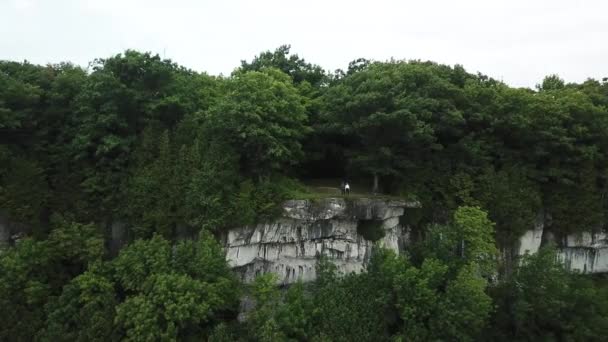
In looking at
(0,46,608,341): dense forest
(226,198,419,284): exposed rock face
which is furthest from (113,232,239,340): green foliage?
(226,198,419,284): exposed rock face

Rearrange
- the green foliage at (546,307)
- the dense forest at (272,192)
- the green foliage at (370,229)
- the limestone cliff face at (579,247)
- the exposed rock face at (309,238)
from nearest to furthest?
1. the dense forest at (272,192)
2. the green foliage at (546,307)
3. the exposed rock face at (309,238)
4. the green foliage at (370,229)
5. the limestone cliff face at (579,247)

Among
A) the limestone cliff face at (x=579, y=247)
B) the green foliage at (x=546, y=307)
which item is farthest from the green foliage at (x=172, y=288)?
the limestone cliff face at (x=579, y=247)

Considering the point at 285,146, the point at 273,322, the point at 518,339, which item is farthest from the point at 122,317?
the point at 518,339

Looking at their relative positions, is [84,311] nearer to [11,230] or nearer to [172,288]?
[172,288]

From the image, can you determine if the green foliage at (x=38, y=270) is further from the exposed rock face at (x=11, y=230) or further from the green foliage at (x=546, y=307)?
the green foliage at (x=546, y=307)

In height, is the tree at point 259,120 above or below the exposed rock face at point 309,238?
above

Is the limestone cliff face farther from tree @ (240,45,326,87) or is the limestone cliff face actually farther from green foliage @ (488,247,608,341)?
tree @ (240,45,326,87)

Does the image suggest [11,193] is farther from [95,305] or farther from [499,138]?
[499,138]
